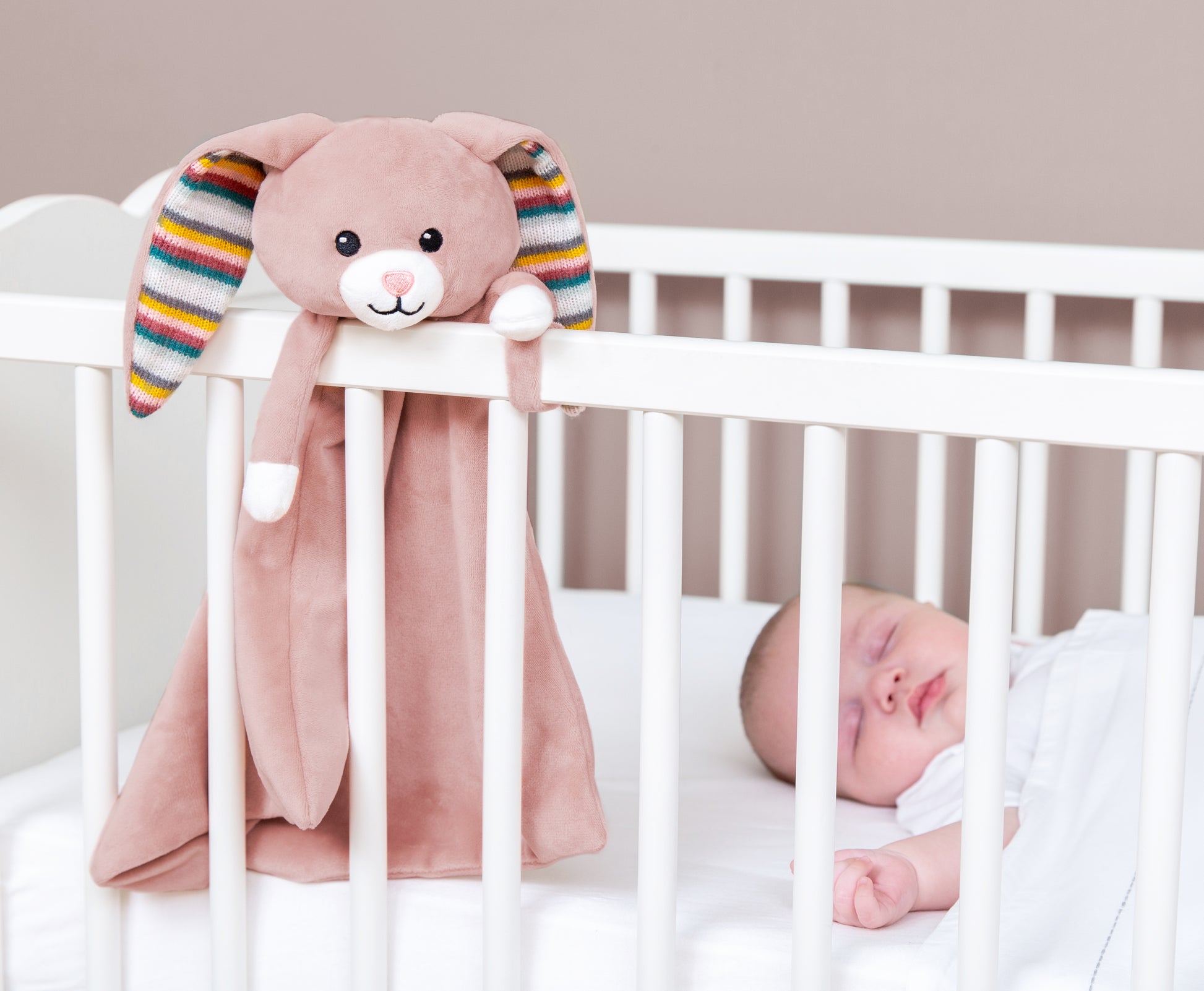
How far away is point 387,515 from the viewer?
2.62ft

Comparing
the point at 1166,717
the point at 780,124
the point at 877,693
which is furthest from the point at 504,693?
the point at 780,124

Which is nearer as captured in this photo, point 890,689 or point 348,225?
point 348,225

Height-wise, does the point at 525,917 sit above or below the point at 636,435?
below

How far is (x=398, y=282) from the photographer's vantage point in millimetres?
700

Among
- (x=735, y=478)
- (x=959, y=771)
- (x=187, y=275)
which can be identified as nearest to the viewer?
(x=187, y=275)

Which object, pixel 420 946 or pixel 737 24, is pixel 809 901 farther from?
pixel 737 24

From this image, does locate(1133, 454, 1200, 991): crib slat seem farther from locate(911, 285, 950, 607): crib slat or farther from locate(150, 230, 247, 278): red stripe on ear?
locate(911, 285, 950, 607): crib slat

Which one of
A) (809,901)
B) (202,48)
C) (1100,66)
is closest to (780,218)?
(1100,66)

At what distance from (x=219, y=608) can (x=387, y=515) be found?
105 millimetres

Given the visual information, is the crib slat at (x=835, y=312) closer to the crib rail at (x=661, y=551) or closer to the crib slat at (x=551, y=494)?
the crib slat at (x=551, y=494)

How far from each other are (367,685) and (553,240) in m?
0.26

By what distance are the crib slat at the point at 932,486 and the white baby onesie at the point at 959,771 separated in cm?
25

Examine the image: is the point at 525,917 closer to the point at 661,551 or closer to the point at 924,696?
the point at 661,551

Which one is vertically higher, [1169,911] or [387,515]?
[387,515]
